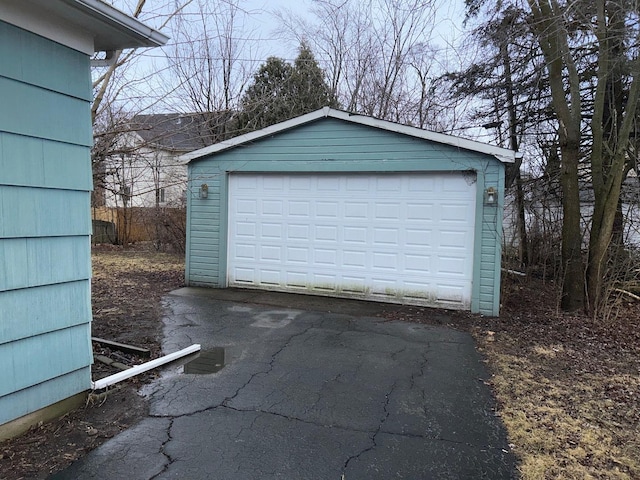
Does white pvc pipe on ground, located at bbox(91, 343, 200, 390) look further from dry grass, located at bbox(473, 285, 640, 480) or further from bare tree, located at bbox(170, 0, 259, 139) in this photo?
bare tree, located at bbox(170, 0, 259, 139)

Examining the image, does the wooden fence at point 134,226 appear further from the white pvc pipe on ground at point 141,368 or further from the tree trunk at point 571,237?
the tree trunk at point 571,237

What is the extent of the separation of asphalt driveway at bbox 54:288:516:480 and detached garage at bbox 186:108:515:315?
5.27 ft

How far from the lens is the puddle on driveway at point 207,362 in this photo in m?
4.16

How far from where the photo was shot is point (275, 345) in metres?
5.04

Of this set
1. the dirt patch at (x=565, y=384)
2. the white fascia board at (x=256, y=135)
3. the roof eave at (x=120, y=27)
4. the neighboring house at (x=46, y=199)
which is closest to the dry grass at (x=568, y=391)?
the dirt patch at (x=565, y=384)

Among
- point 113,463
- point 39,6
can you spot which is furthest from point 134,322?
point 39,6

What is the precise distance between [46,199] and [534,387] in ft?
14.0

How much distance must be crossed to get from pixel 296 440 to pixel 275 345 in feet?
7.07

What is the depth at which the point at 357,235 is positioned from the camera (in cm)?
753

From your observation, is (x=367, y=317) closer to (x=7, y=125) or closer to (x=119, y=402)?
(x=119, y=402)

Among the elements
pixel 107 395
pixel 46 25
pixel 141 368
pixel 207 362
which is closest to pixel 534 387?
pixel 207 362

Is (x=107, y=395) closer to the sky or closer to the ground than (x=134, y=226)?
closer to the ground

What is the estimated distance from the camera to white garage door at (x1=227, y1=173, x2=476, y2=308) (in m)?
6.95

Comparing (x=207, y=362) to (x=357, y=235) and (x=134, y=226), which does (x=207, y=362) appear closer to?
(x=357, y=235)
